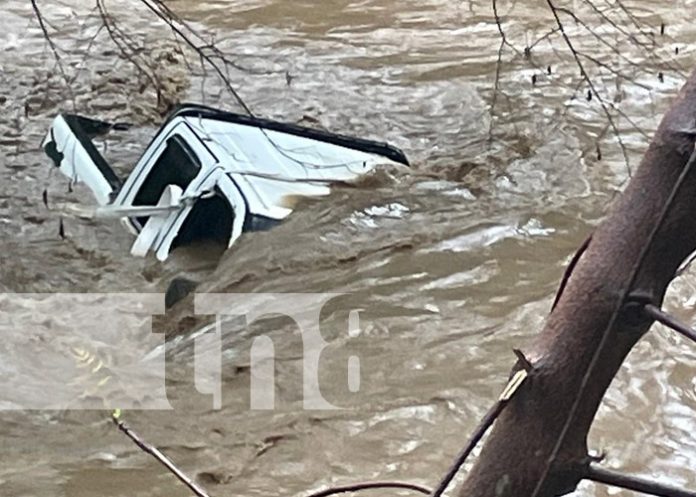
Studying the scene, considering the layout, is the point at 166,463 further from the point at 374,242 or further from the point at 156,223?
Answer: the point at 374,242

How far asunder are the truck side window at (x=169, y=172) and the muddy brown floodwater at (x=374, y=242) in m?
0.27

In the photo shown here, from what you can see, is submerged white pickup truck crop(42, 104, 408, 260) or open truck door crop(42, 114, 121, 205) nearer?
submerged white pickup truck crop(42, 104, 408, 260)

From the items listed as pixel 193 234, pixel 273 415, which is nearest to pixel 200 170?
pixel 193 234

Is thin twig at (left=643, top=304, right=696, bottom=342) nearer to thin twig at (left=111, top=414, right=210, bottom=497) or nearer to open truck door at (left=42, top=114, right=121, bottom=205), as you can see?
thin twig at (left=111, top=414, right=210, bottom=497)

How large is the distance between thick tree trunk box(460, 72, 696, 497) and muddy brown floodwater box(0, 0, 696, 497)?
294 centimetres

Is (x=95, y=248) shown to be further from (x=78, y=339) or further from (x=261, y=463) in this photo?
(x=261, y=463)

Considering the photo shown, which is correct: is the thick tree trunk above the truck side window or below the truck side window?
above

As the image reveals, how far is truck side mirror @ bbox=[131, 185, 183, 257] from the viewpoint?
16.4ft

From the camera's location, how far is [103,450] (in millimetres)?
4016

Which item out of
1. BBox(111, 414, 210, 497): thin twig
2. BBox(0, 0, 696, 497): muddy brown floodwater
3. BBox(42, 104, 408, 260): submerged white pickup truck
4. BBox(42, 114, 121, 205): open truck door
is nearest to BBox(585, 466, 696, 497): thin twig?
BBox(111, 414, 210, 497): thin twig

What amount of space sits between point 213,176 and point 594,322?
420 cm

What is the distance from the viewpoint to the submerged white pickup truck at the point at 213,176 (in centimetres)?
500

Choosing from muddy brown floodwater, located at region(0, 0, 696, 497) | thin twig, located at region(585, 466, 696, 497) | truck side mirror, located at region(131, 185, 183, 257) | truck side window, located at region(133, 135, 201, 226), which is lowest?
muddy brown floodwater, located at region(0, 0, 696, 497)

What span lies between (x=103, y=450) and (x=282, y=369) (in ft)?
2.55
